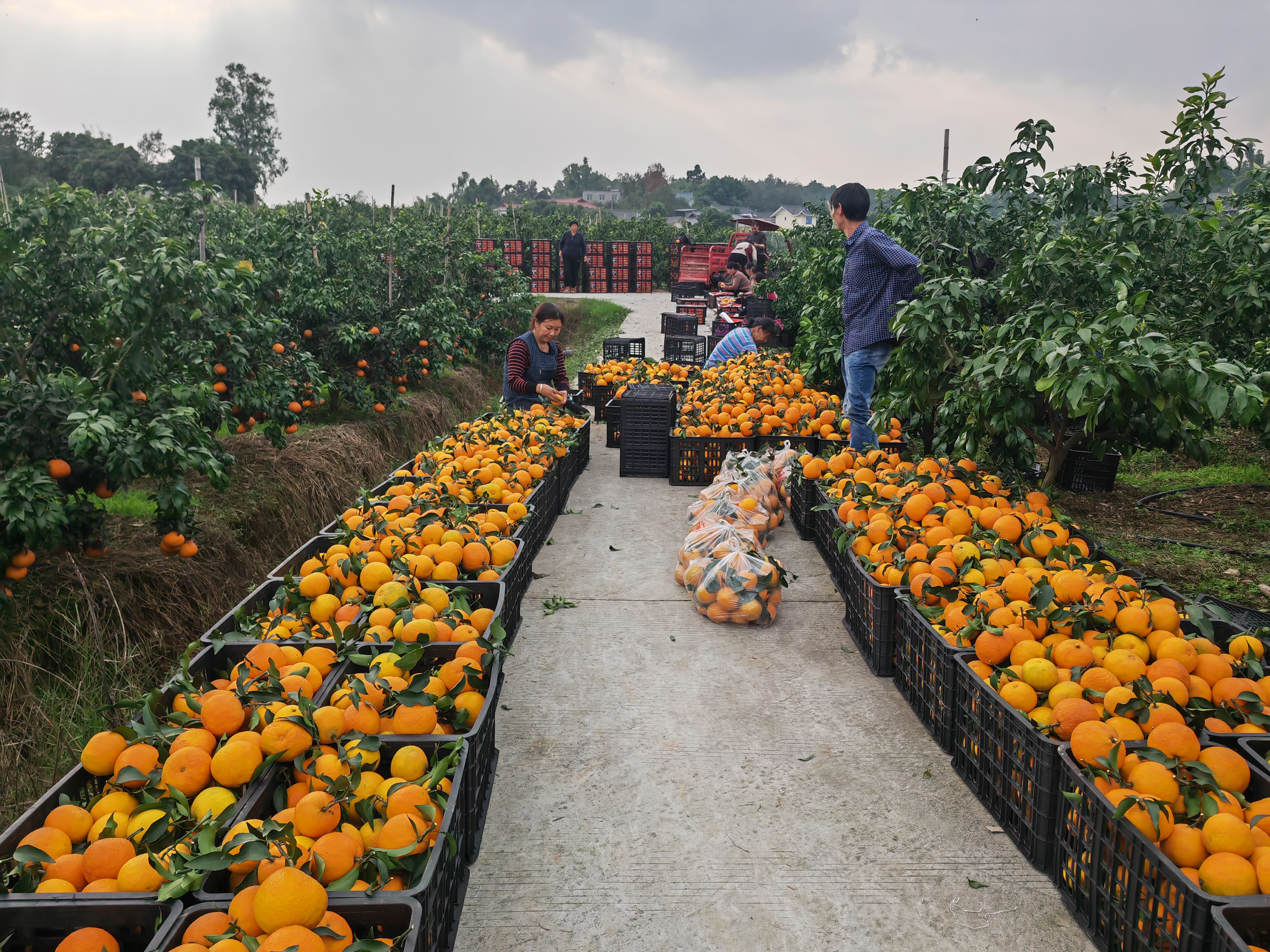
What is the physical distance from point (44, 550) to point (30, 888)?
2962mm

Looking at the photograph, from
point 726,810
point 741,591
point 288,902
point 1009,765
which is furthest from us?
point 741,591

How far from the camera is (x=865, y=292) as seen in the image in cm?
580

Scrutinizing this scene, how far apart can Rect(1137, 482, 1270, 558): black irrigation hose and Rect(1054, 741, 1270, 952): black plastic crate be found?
139 inches

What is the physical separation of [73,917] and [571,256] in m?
24.0

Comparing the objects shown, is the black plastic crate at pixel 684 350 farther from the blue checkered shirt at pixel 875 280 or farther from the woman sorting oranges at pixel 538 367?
the blue checkered shirt at pixel 875 280

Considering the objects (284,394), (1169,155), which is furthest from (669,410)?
(1169,155)

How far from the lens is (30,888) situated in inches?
69.7

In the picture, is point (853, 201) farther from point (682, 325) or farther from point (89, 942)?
point (682, 325)

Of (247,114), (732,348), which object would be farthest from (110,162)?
(732,348)

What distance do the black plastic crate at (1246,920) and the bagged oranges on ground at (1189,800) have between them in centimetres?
7

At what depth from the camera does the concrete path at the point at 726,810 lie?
7.64 feet

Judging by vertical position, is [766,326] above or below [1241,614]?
above

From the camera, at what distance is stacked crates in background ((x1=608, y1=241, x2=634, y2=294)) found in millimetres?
25719

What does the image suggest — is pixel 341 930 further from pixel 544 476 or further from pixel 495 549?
pixel 544 476
